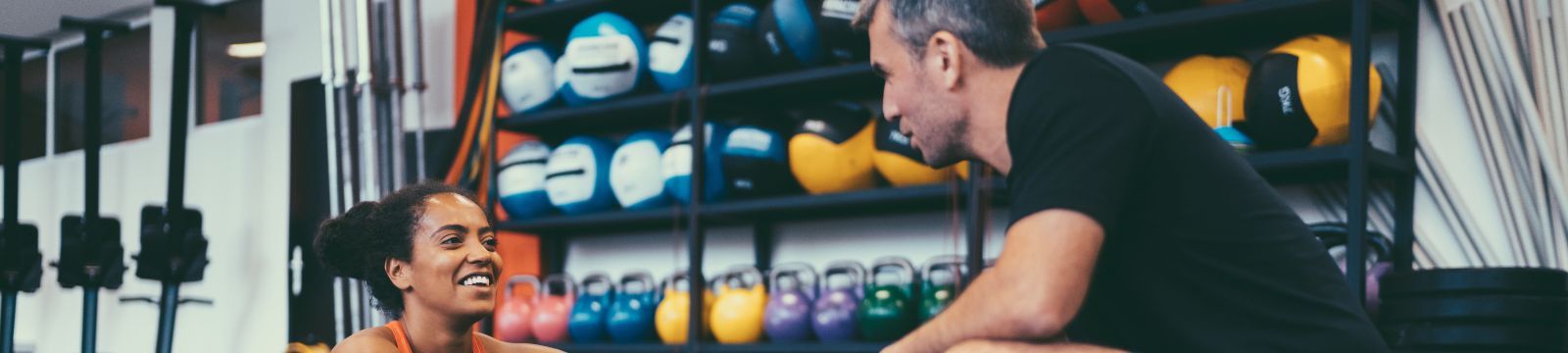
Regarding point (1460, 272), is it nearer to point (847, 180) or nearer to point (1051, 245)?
point (847, 180)

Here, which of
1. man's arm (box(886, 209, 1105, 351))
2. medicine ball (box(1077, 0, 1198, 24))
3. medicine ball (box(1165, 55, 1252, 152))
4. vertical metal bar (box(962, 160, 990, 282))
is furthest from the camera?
vertical metal bar (box(962, 160, 990, 282))

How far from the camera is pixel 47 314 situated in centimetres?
708

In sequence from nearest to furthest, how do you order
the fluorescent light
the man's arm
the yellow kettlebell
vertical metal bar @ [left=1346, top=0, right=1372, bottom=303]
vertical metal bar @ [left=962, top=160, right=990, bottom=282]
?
the man's arm < vertical metal bar @ [left=1346, top=0, right=1372, bottom=303] < vertical metal bar @ [left=962, top=160, right=990, bottom=282] < the yellow kettlebell < the fluorescent light

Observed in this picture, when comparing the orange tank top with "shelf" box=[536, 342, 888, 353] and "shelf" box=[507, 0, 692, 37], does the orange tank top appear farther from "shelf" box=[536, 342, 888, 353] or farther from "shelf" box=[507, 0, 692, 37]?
"shelf" box=[507, 0, 692, 37]

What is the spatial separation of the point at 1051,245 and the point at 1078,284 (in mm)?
48

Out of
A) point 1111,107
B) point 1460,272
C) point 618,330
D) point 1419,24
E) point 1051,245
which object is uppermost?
point 1419,24

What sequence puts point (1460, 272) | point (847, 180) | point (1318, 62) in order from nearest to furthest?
point (1460, 272) < point (1318, 62) < point (847, 180)

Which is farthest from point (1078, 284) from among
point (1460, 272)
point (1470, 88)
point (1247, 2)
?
point (1470, 88)

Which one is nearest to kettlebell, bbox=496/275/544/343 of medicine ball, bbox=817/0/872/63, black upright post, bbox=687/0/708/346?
black upright post, bbox=687/0/708/346

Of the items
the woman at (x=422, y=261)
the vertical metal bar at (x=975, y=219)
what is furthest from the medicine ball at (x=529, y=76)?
the woman at (x=422, y=261)

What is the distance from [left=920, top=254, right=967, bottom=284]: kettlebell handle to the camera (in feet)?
11.9

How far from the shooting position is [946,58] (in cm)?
140

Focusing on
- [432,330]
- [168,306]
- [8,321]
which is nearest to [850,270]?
[432,330]

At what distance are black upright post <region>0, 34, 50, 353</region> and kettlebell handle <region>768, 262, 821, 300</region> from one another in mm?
3438
